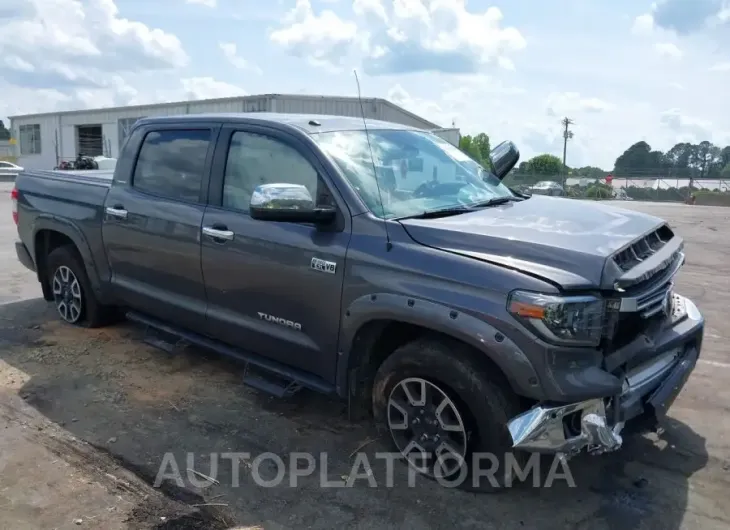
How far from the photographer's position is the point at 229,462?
3771mm

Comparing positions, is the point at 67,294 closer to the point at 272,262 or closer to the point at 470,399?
the point at 272,262

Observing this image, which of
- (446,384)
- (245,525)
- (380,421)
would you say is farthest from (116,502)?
(446,384)

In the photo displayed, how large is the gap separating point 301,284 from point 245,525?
131cm

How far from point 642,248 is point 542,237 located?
0.66 metres

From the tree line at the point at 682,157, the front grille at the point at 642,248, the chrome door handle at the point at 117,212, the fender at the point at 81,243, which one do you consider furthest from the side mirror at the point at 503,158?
the tree line at the point at 682,157

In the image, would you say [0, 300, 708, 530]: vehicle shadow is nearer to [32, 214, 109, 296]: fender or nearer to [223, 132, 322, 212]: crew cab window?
[32, 214, 109, 296]: fender

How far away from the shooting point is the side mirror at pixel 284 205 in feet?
11.5

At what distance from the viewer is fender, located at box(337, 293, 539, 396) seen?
2.98 metres

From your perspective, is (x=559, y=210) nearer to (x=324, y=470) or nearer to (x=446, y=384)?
(x=446, y=384)

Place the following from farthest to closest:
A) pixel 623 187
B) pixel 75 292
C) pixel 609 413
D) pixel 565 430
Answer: pixel 623 187 < pixel 75 292 < pixel 609 413 < pixel 565 430

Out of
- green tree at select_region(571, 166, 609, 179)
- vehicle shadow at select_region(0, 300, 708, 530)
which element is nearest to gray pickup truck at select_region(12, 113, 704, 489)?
vehicle shadow at select_region(0, 300, 708, 530)

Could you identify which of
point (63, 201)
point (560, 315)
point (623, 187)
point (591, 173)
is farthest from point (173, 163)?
point (591, 173)

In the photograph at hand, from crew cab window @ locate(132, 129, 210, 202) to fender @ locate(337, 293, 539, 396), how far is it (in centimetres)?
163

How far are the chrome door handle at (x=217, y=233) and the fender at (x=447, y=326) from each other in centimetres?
106
